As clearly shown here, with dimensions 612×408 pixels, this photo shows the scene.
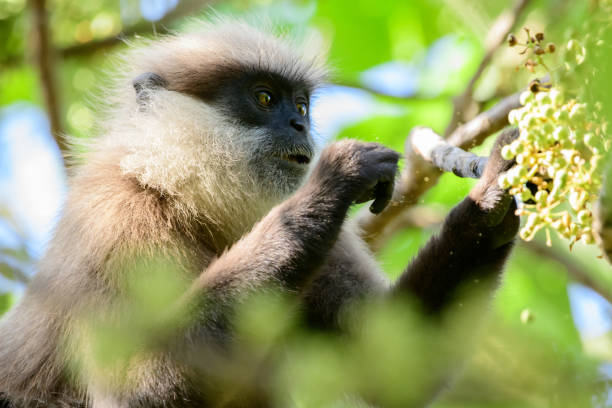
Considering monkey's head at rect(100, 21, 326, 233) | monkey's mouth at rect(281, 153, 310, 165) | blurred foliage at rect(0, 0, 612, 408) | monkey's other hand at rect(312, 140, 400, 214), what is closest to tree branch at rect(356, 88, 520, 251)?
blurred foliage at rect(0, 0, 612, 408)

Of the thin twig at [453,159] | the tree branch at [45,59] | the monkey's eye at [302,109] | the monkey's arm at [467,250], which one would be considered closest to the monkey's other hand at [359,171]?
the thin twig at [453,159]

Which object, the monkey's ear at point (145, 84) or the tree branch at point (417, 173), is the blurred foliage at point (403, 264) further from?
the monkey's ear at point (145, 84)

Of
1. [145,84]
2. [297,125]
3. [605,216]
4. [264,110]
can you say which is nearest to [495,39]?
[297,125]

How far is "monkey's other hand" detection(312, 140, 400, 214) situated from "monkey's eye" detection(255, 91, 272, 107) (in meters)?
1.57

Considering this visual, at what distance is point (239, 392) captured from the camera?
443 centimetres

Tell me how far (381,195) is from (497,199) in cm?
79

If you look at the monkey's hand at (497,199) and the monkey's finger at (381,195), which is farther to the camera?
the monkey's finger at (381,195)

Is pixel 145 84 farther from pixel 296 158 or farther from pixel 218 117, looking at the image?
pixel 296 158

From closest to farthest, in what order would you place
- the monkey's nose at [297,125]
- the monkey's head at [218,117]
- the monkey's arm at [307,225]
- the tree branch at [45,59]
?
the monkey's arm at [307,225] < the monkey's head at [218,117] < the monkey's nose at [297,125] < the tree branch at [45,59]

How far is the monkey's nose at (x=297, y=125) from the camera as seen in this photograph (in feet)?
19.9

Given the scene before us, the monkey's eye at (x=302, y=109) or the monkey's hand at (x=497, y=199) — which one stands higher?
the monkey's hand at (x=497, y=199)

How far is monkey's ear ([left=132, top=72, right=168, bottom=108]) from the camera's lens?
6109 millimetres

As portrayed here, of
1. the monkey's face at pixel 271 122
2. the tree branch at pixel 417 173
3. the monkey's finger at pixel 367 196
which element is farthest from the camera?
the monkey's face at pixel 271 122

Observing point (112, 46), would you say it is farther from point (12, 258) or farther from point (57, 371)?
point (57, 371)
